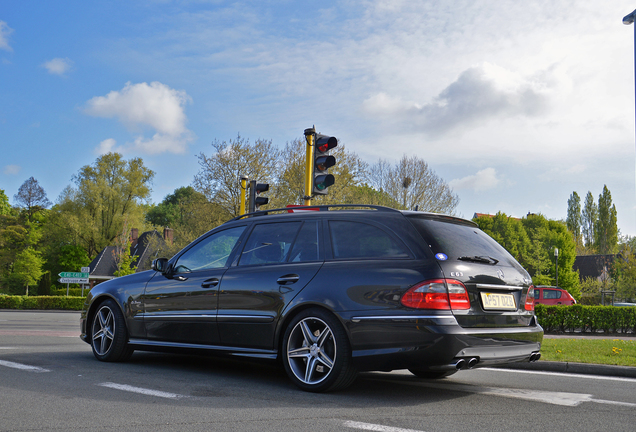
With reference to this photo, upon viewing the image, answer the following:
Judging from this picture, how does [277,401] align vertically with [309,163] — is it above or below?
below

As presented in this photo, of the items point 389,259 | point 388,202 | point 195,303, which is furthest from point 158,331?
point 388,202

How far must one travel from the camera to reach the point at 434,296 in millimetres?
4852

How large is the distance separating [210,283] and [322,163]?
4522 mm

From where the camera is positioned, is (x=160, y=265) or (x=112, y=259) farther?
(x=112, y=259)

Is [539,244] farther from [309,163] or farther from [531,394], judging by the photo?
[531,394]

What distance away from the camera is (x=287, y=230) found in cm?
610

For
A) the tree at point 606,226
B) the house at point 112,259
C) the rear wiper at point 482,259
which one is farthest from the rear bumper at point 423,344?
the tree at point 606,226

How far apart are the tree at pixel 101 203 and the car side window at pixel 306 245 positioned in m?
54.5

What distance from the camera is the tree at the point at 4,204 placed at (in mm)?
72162

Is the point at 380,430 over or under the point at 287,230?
under

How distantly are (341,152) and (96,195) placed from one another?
31.2 m

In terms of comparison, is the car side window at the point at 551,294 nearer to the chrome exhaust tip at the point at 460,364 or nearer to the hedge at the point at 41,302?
the hedge at the point at 41,302

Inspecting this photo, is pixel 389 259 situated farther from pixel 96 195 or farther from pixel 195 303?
pixel 96 195

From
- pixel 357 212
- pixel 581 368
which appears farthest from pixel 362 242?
pixel 581 368
